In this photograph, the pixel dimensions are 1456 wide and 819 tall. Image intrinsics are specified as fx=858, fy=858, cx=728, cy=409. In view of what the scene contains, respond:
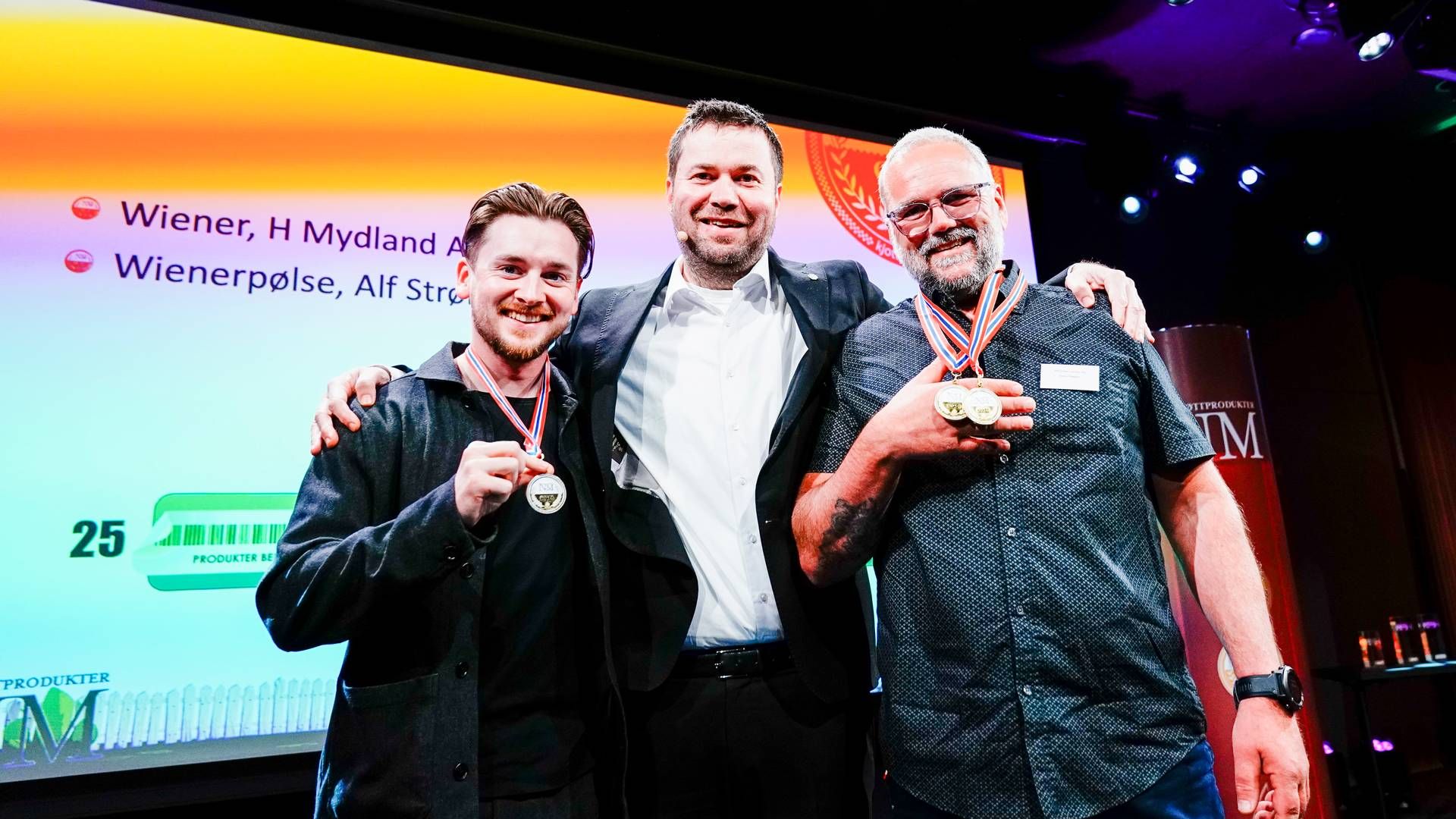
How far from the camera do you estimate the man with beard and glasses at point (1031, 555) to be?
166cm

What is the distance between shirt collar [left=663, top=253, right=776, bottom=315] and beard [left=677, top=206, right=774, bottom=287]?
4cm

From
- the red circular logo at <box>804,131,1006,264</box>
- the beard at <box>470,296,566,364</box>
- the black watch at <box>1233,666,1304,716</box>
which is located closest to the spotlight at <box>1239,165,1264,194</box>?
the red circular logo at <box>804,131,1006,264</box>

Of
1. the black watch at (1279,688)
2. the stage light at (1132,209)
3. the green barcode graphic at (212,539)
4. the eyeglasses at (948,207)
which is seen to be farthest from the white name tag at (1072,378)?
the stage light at (1132,209)

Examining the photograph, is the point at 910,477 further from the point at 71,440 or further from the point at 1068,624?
the point at 71,440

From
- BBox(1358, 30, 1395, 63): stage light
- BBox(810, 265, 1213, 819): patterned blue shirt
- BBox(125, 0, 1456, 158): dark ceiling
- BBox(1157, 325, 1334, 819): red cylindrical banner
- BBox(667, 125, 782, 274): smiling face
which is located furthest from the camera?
BBox(1358, 30, 1395, 63): stage light

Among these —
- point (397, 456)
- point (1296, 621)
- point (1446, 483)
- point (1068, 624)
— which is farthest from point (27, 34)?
→ point (1446, 483)

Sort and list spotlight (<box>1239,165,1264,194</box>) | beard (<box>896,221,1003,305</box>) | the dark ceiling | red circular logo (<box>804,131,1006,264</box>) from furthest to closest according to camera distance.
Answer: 1. spotlight (<box>1239,165,1264,194</box>)
2. red circular logo (<box>804,131,1006,264</box>)
3. the dark ceiling
4. beard (<box>896,221,1003,305</box>)

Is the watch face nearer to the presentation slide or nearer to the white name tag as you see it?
the white name tag

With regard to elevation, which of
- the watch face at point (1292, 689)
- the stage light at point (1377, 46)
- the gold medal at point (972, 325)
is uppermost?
the stage light at point (1377, 46)

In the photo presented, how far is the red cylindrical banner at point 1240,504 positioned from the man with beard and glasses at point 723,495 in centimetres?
216

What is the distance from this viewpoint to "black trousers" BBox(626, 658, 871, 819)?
6.52 ft

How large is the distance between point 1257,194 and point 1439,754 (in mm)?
4141

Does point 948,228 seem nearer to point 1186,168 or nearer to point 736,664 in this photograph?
point 736,664

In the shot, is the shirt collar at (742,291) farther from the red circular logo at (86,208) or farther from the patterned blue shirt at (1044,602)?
the red circular logo at (86,208)
